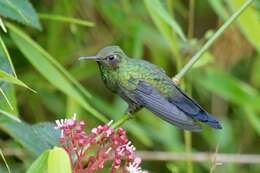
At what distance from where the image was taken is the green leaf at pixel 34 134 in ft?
7.16

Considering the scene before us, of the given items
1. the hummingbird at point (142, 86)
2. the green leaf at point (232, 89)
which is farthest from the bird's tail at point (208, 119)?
the green leaf at point (232, 89)

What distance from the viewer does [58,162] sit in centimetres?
162

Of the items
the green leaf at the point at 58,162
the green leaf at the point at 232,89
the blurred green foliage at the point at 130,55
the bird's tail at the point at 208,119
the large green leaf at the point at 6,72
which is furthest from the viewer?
the green leaf at the point at 232,89

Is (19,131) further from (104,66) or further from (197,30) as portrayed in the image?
(197,30)

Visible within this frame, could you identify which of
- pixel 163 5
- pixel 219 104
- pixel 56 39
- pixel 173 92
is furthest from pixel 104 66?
pixel 219 104

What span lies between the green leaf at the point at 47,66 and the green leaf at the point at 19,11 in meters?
0.25

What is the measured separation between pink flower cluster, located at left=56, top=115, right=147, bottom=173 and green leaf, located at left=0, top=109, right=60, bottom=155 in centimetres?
24

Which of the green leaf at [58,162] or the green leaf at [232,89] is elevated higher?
the green leaf at [232,89]

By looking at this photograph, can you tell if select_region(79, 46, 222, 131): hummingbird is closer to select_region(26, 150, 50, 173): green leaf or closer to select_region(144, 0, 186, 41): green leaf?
select_region(144, 0, 186, 41): green leaf

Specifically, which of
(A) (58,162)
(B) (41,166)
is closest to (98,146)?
(B) (41,166)

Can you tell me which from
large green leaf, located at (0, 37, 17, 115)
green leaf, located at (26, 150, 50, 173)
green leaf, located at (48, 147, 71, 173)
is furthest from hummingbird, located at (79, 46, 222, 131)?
green leaf, located at (48, 147, 71, 173)

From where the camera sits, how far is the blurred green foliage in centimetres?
292

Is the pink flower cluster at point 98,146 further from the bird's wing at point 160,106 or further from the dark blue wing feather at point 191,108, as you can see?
the dark blue wing feather at point 191,108

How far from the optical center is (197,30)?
14.7 ft
